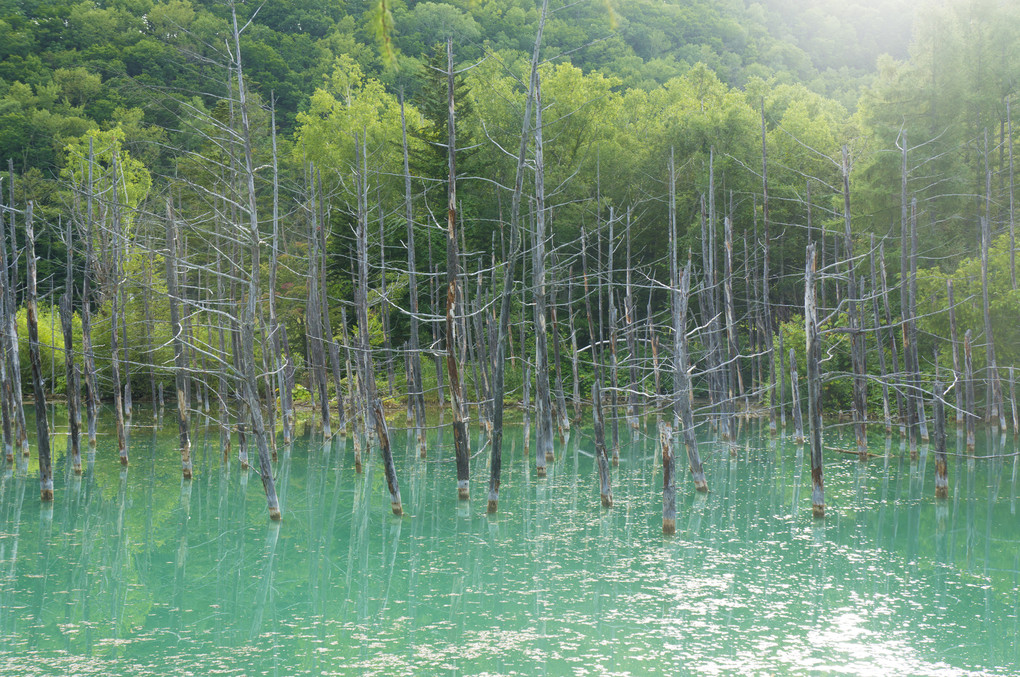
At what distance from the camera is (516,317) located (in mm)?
30328

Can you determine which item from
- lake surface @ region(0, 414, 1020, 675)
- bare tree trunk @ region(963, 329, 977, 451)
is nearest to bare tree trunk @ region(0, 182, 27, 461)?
lake surface @ region(0, 414, 1020, 675)

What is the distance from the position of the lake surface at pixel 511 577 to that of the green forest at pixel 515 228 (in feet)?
6.15

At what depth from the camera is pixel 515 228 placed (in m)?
13.3

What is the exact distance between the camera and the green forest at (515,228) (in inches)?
695

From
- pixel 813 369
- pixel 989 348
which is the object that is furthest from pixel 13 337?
pixel 989 348

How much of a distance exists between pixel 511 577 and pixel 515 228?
529 centimetres

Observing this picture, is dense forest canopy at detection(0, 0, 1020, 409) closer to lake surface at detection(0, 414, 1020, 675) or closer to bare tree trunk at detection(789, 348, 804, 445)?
bare tree trunk at detection(789, 348, 804, 445)

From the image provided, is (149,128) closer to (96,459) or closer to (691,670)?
(96,459)

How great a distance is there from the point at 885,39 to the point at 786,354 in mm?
42915

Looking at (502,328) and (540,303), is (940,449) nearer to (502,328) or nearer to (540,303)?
(540,303)

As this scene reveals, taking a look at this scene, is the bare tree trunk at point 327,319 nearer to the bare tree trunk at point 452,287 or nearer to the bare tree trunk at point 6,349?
the bare tree trunk at point 452,287

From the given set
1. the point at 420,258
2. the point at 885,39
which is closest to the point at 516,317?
the point at 420,258

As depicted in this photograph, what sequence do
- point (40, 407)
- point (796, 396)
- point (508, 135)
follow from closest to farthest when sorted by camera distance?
point (40, 407) → point (796, 396) → point (508, 135)

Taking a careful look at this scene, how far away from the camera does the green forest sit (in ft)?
57.9
